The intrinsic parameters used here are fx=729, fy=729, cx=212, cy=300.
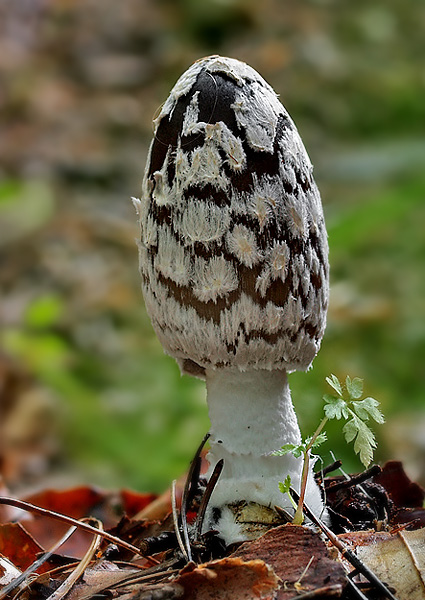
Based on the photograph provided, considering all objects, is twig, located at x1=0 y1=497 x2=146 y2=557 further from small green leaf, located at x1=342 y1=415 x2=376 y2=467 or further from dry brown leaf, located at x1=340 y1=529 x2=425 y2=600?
small green leaf, located at x1=342 y1=415 x2=376 y2=467

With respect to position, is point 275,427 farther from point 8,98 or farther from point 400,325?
point 8,98

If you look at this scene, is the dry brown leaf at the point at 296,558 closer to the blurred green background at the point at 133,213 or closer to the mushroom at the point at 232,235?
the mushroom at the point at 232,235

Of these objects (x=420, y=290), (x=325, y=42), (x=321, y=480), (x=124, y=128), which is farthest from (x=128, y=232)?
(x=321, y=480)

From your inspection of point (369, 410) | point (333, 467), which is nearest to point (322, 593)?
point (369, 410)

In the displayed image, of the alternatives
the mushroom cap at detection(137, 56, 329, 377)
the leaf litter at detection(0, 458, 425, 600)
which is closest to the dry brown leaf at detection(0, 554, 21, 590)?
the leaf litter at detection(0, 458, 425, 600)

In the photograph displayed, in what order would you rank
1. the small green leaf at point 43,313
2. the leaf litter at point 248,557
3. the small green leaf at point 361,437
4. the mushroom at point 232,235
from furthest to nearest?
the small green leaf at point 43,313 → the mushroom at point 232,235 → the small green leaf at point 361,437 → the leaf litter at point 248,557

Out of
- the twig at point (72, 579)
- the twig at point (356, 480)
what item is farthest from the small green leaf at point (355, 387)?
the twig at point (72, 579)
